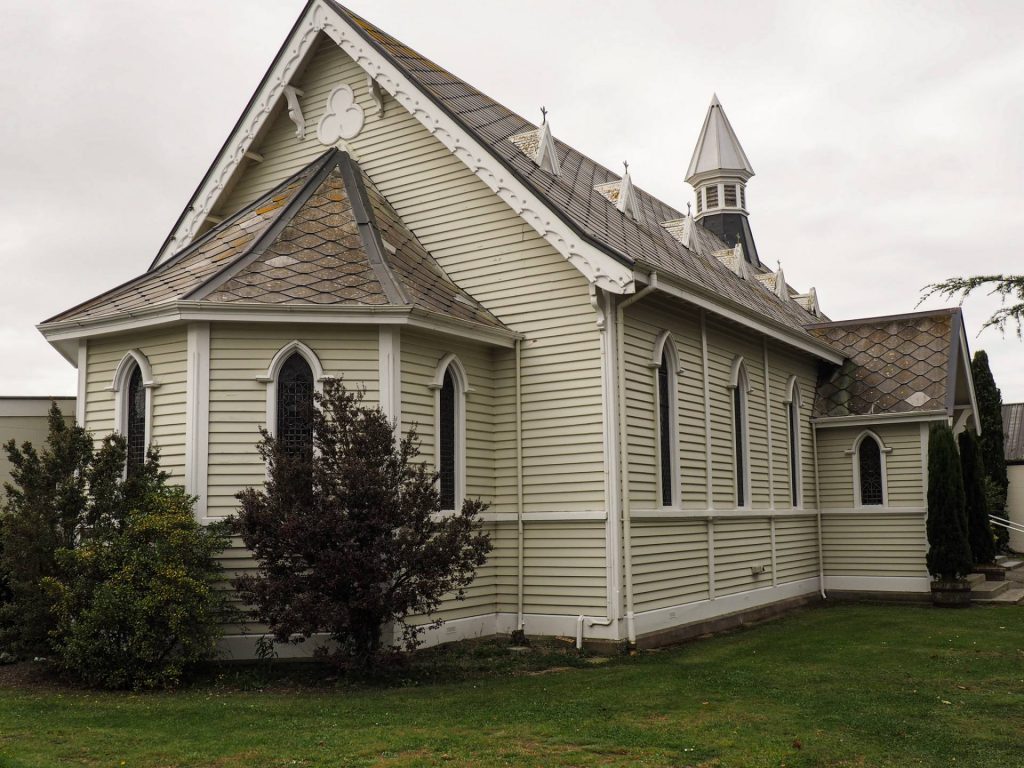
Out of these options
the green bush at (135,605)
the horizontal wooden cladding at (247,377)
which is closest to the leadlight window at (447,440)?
the horizontal wooden cladding at (247,377)

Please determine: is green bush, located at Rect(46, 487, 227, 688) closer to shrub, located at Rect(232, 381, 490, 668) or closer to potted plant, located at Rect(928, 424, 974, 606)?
shrub, located at Rect(232, 381, 490, 668)

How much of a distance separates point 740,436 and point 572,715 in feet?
35.9

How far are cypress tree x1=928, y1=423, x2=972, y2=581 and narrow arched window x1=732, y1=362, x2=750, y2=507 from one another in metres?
4.34

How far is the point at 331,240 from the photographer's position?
52.2 feet

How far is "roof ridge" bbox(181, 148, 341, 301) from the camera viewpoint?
1430 centimetres

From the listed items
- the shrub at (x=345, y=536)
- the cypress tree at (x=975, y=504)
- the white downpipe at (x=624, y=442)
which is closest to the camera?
the shrub at (x=345, y=536)

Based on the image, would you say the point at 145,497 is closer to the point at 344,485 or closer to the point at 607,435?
the point at 344,485

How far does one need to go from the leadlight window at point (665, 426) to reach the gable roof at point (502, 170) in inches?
58.4

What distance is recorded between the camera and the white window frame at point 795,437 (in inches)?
892

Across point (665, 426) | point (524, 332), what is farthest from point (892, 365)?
point (524, 332)

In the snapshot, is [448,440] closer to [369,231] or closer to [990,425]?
[369,231]

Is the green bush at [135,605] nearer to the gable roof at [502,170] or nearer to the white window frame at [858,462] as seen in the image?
the gable roof at [502,170]

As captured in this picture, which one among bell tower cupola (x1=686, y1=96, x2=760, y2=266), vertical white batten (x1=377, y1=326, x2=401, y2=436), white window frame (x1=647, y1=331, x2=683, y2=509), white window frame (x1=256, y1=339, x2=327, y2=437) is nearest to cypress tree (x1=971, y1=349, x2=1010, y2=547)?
bell tower cupola (x1=686, y1=96, x2=760, y2=266)

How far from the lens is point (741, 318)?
18.6 metres
